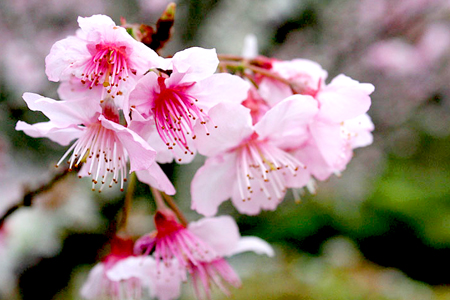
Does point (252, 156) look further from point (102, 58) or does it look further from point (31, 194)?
point (31, 194)

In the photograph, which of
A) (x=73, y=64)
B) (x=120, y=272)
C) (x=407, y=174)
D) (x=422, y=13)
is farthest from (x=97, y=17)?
(x=407, y=174)

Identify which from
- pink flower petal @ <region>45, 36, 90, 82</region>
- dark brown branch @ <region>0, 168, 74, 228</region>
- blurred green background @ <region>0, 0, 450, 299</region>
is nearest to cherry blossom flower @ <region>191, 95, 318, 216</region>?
pink flower petal @ <region>45, 36, 90, 82</region>

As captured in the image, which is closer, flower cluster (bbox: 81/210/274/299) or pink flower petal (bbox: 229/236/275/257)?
flower cluster (bbox: 81/210/274/299)

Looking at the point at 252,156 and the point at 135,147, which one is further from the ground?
the point at 135,147

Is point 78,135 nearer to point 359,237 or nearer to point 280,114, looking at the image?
point 280,114

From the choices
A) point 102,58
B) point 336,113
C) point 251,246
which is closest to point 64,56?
→ point 102,58

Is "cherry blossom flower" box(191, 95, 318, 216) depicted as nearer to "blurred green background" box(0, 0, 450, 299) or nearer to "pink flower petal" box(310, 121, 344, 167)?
"pink flower petal" box(310, 121, 344, 167)

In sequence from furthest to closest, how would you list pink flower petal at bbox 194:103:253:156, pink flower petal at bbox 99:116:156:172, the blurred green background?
the blurred green background, pink flower petal at bbox 194:103:253:156, pink flower petal at bbox 99:116:156:172
